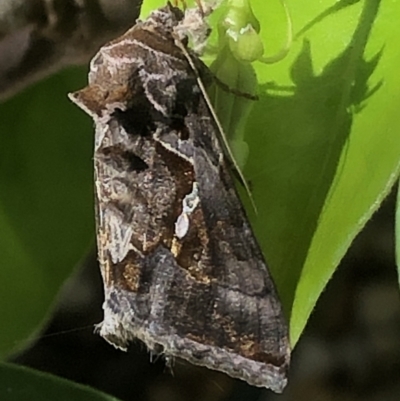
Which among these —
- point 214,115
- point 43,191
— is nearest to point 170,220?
point 214,115

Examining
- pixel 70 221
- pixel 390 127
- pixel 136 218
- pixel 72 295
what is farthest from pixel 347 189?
pixel 72 295

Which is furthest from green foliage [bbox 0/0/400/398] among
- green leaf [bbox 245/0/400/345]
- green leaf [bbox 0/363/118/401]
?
green leaf [bbox 0/363/118/401]

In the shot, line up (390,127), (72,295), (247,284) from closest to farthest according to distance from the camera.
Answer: (390,127) < (247,284) < (72,295)

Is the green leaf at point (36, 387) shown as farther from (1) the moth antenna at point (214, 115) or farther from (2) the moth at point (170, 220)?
(1) the moth antenna at point (214, 115)

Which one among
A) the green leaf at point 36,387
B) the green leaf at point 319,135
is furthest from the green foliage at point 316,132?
the green leaf at point 36,387

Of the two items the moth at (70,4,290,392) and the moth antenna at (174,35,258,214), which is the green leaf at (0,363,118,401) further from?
the moth antenna at (174,35,258,214)

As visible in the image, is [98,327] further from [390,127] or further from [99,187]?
[390,127]
